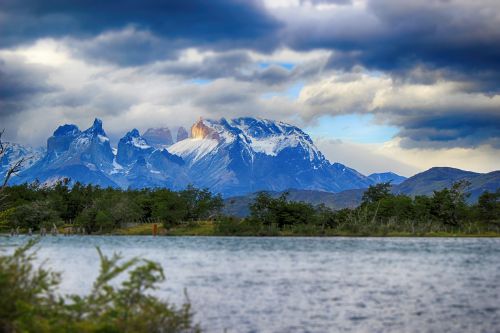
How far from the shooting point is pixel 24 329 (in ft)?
101

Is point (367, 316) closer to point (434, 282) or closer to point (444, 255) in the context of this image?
point (434, 282)

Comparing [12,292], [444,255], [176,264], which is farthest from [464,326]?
[444,255]

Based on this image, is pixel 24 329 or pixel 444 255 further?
pixel 444 255

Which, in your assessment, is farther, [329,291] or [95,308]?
[329,291]

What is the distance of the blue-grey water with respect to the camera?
182 feet

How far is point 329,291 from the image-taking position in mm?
77750

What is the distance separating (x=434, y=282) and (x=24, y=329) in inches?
2769

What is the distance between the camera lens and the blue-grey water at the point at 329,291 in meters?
55.5

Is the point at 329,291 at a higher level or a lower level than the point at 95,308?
lower

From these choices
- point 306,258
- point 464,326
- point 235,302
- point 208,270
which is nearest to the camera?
point 464,326

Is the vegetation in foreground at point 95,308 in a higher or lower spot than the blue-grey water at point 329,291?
higher

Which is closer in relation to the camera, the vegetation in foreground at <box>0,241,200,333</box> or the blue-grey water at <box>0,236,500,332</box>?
the vegetation in foreground at <box>0,241,200,333</box>

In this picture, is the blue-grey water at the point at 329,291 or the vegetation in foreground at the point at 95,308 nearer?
the vegetation in foreground at the point at 95,308

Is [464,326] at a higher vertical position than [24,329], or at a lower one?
lower
